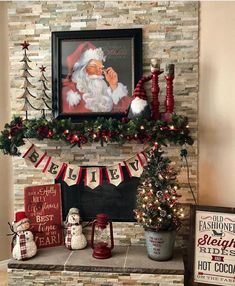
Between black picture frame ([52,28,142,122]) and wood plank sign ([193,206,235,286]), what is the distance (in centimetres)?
105

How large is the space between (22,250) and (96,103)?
127cm

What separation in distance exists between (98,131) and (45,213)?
0.85m

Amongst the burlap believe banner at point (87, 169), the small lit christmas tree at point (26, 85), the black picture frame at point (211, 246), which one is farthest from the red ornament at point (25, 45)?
the black picture frame at point (211, 246)

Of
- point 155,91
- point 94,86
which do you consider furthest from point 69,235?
point 155,91

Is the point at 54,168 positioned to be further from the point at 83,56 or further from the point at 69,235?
the point at 83,56

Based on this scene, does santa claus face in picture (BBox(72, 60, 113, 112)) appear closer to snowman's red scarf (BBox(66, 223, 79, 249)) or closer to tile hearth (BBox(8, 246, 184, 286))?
snowman's red scarf (BBox(66, 223, 79, 249))

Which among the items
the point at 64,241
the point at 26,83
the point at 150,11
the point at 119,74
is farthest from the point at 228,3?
the point at 64,241

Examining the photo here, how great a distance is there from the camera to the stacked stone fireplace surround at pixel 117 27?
2648mm

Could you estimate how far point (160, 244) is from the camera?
2.46 meters

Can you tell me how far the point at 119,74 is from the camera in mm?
2695

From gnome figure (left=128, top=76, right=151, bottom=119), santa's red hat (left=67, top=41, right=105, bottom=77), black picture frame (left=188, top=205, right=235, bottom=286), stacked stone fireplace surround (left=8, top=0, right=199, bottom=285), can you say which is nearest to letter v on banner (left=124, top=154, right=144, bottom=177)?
stacked stone fireplace surround (left=8, top=0, right=199, bottom=285)

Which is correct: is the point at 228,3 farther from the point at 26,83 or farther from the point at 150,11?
the point at 26,83

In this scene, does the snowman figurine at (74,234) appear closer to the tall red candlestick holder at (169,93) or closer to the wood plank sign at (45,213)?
the wood plank sign at (45,213)

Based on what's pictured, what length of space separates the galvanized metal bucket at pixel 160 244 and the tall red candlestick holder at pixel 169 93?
2.82 ft
